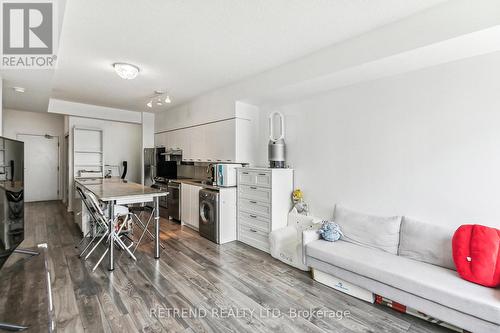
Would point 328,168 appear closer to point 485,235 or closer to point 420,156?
point 420,156

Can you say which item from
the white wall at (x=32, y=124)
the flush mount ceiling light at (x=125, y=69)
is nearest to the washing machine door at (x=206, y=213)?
the flush mount ceiling light at (x=125, y=69)

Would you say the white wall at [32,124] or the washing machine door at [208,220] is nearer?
the washing machine door at [208,220]

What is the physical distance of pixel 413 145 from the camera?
2727 mm

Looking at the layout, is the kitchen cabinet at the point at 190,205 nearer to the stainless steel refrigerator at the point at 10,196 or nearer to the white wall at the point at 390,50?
the white wall at the point at 390,50

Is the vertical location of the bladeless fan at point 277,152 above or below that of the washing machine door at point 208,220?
above

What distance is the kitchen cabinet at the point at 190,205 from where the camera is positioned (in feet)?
15.1

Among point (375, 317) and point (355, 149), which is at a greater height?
point (355, 149)

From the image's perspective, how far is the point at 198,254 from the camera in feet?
11.6

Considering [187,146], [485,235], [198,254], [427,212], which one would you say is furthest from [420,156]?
[187,146]

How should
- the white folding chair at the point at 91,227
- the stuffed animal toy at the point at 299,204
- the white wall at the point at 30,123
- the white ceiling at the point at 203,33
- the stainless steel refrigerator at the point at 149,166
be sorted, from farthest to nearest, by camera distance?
the white wall at the point at 30,123
the stainless steel refrigerator at the point at 149,166
the stuffed animal toy at the point at 299,204
the white folding chair at the point at 91,227
the white ceiling at the point at 203,33

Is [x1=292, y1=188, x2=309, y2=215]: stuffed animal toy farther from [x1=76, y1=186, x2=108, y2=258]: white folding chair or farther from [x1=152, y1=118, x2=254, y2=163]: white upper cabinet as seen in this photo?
[x1=76, y1=186, x2=108, y2=258]: white folding chair

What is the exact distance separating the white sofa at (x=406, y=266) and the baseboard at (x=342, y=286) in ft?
0.37

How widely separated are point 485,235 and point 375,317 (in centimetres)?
117

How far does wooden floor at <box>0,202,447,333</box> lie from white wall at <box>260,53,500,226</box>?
3.82 feet
